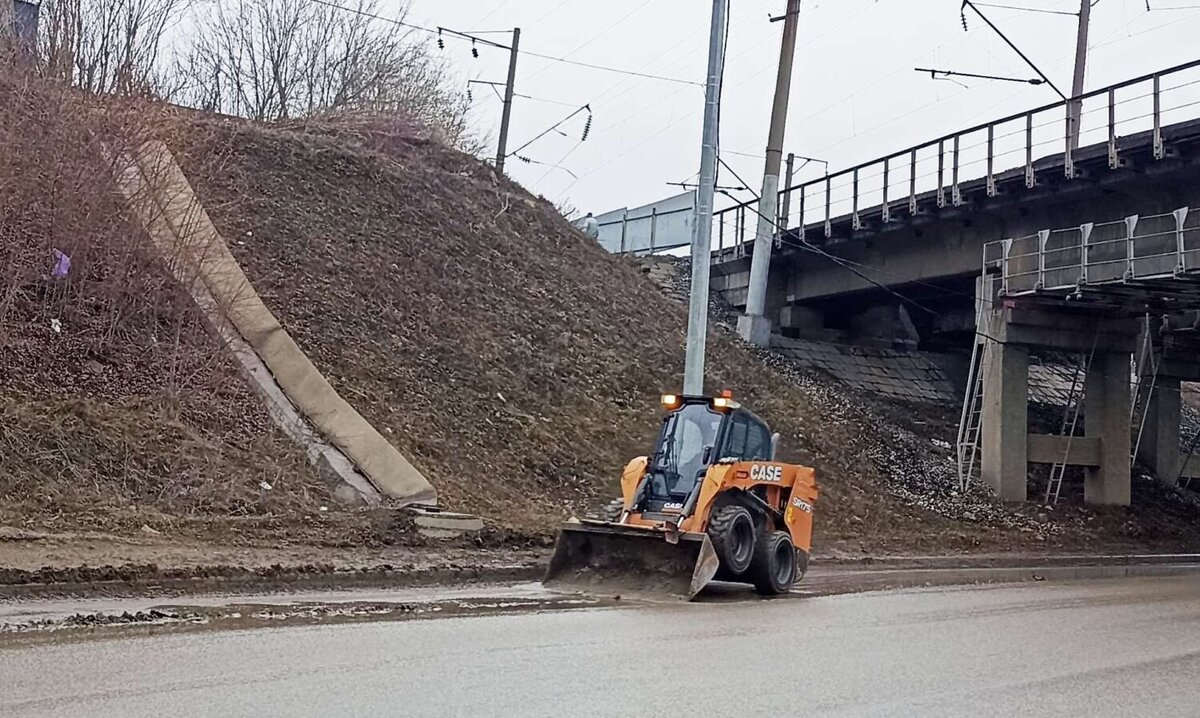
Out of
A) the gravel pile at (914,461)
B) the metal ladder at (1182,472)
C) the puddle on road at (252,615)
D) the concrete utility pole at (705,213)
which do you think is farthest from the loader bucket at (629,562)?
the metal ladder at (1182,472)

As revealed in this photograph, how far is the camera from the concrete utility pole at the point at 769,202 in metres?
32.8

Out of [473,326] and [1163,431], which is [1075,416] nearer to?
[1163,431]

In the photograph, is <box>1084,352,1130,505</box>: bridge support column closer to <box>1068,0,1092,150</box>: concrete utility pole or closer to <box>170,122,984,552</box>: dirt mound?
<box>170,122,984,552</box>: dirt mound

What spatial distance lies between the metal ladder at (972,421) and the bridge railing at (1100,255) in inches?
76.7

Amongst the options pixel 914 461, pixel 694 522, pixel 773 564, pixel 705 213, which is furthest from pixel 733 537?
pixel 914 461

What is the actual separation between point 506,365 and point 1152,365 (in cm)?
1864

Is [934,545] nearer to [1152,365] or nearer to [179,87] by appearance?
[1152,365]

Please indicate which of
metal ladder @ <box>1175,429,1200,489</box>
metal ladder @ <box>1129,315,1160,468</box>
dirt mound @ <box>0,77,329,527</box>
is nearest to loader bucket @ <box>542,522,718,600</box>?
dirt mound @ <box>0,77,329,527</box>

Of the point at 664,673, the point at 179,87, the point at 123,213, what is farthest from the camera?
the point at 179,87

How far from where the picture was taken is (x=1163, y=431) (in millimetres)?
35094

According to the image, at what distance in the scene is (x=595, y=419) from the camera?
24156 millimetres

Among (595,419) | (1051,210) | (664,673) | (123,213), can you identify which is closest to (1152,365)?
(1051,210)

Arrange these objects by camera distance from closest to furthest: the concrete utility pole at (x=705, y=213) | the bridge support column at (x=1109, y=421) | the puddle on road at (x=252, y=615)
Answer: the puddle on road at (x=252, y=615)
the concrete utility pole at (x=705, y=213)
the bridge support column at (x=1109, y=421)

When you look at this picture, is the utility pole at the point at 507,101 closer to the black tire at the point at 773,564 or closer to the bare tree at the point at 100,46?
the bare tree at the point at 100,46
